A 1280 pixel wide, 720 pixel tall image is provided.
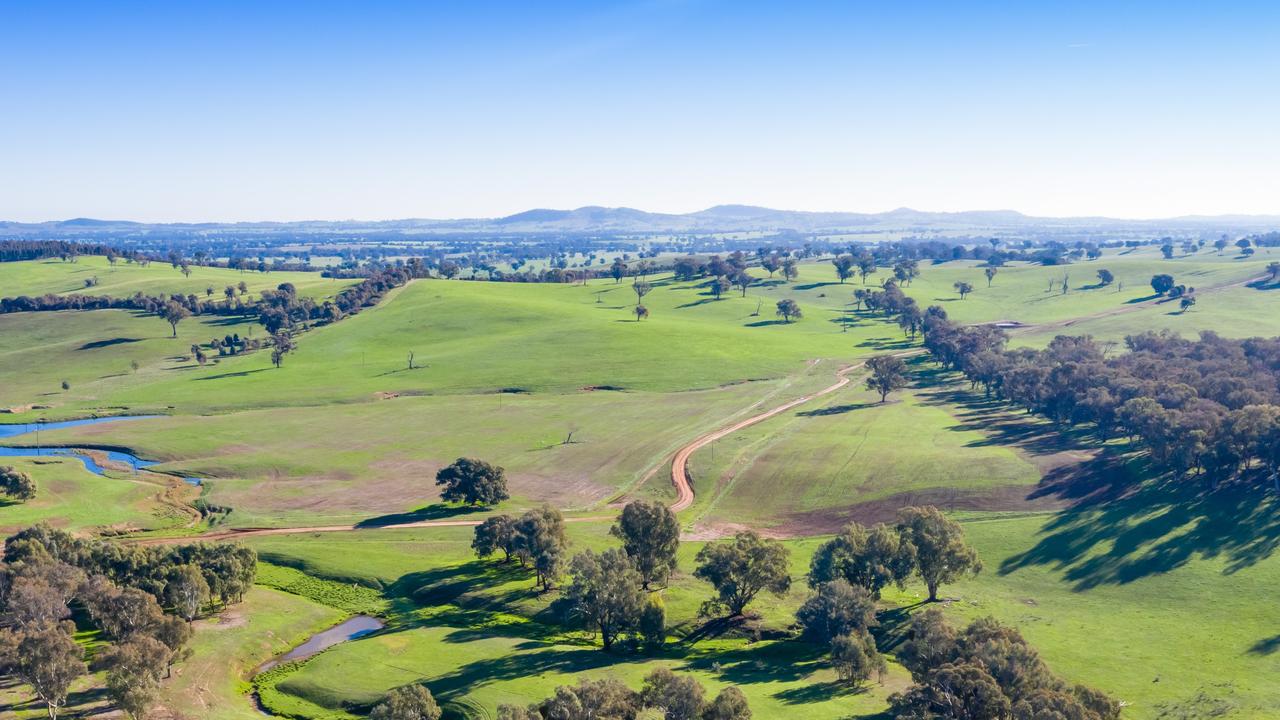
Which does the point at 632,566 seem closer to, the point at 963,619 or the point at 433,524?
the point at 963,619

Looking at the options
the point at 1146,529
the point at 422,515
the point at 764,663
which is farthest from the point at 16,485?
the point at 1146,529

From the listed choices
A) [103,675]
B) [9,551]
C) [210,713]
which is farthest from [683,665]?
[9,551]

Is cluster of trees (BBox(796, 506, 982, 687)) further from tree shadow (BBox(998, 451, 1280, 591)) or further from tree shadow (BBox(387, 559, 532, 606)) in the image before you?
tree shadow (BBox(387, 559, 532, 606))

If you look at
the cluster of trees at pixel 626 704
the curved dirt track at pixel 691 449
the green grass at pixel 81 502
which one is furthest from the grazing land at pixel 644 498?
the cluster of trees at pixel 626 704

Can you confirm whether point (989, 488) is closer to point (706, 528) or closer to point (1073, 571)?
point (1073, 571)

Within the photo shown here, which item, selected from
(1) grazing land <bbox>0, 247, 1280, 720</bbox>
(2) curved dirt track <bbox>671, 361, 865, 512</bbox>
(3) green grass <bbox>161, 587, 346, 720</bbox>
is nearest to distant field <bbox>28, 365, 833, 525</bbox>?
(1) grazing land <bbox>0, 247, 1280, 720</bbox>

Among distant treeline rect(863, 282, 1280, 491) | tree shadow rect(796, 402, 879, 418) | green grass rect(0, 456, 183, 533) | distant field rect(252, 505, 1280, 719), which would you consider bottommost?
distant field rect(252, 505, 1280, 719)
